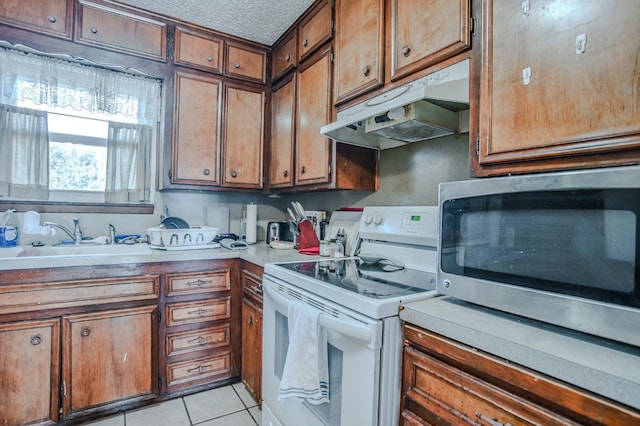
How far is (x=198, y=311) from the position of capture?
1.95 metres

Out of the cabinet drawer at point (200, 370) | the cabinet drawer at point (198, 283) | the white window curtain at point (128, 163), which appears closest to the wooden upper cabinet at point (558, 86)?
the cabinet drawer at point (198, 283)

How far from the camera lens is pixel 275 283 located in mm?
1459

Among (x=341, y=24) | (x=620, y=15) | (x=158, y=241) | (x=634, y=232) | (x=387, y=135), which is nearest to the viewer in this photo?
(x=634, y=232)

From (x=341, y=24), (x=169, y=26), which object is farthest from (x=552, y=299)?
(x=169, y=26)

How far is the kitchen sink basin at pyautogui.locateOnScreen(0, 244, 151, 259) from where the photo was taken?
1810 millimetres

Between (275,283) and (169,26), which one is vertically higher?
(169,26)

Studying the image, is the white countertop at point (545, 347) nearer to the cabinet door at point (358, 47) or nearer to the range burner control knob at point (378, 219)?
the range burner control knob at point (378, 219)

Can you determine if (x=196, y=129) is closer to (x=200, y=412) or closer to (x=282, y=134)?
(x=282, y=134)

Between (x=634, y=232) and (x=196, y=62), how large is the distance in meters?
2.47

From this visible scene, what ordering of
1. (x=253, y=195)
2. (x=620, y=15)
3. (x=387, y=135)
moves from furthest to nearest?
(x=253, y=195), (x=387, y=135), (x=620, y=15)

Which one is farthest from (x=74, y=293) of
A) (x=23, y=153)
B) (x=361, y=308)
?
(x=361, y=308)

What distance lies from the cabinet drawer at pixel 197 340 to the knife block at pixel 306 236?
2.29 ft

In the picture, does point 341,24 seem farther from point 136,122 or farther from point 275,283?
point 136,122

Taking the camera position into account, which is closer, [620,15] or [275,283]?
[620,15]
